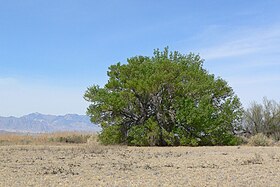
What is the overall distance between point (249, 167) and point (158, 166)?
2778 millimetres

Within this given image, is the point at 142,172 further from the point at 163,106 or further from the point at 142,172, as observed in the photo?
the point at 163,106

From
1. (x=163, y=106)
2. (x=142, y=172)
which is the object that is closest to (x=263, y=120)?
(x=163, y=106)

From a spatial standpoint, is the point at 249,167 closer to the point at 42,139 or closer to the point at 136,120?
the point at 136,120

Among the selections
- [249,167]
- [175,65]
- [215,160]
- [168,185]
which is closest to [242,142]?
[175,65]

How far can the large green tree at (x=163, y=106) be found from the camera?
79.7 ft

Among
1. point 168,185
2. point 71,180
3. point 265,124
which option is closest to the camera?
point 168,185

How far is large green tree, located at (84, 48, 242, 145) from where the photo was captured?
2430cm

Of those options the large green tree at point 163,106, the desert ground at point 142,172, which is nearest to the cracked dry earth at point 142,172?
the desert ground at point 142,172

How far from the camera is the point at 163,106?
25375 mm

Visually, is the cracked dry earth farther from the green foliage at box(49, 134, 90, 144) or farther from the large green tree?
the green foliage at box(49, 134, 90, 144)

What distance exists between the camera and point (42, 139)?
1208 inches

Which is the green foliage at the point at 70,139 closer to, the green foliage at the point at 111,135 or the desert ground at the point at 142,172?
the green foliage at the point at 111,135

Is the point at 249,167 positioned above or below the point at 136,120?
below

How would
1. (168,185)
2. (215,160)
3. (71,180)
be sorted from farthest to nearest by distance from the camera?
1. (215,160)
2. (71,180)
3. (168,185)
